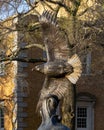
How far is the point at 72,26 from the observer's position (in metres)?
25.3

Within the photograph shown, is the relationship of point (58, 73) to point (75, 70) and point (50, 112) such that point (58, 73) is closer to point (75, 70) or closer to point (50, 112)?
point (75, 70)

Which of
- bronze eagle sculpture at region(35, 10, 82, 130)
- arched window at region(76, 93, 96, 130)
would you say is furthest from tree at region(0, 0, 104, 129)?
bronze eagle sculpture at region(35, 10, 82, 130)

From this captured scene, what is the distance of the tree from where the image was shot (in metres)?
25.3

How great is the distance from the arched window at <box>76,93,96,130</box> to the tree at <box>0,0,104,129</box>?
9.97 metres

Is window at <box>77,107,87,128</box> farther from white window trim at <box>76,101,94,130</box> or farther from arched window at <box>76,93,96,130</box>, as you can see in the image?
white window trim at <box>76,101,94,130</box>

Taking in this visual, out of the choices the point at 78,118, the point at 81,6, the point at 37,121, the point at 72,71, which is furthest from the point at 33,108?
the point at 72,71

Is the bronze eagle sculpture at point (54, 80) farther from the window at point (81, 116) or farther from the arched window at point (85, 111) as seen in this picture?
the window at point (81, 116)

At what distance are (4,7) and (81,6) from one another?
387 centimetres

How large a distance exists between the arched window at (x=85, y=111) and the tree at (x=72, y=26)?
9.97 metres

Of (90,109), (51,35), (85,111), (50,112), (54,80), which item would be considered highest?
(51,35)

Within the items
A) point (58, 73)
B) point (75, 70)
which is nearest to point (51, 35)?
point (75, 70)

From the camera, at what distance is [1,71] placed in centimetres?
3212

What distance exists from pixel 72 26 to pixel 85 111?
13835mm

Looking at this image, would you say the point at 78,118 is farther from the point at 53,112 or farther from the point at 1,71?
the point at 53,112
